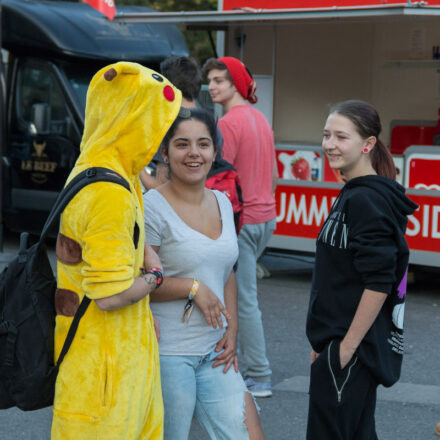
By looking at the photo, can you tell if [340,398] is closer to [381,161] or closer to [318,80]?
[381,161]

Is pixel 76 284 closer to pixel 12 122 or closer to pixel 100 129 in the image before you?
pixel 100 129

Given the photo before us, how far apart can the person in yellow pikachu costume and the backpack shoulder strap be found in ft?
0.05

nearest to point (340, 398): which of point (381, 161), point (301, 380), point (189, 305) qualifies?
point (189, 305)

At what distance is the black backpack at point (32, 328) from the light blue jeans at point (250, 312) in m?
2.34

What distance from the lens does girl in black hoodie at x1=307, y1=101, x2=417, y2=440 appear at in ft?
9.13

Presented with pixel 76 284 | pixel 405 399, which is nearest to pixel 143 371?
pixel 76 284

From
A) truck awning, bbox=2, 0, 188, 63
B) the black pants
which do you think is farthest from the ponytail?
truck awning, bbox=2, 0, 188, 63

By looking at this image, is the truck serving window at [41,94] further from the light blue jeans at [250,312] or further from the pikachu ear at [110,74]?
the pikachu ear at [110,74]

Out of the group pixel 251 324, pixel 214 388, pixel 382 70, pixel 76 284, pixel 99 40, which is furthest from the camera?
pixel 382 70

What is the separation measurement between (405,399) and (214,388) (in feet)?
7.95

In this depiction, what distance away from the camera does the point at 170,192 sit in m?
3.04

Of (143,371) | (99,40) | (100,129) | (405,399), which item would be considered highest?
(99,40)

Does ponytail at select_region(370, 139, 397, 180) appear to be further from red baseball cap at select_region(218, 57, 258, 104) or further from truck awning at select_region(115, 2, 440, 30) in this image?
truck awning at select_region(115, 2, 440, 30)

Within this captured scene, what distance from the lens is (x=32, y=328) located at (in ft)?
8.13
